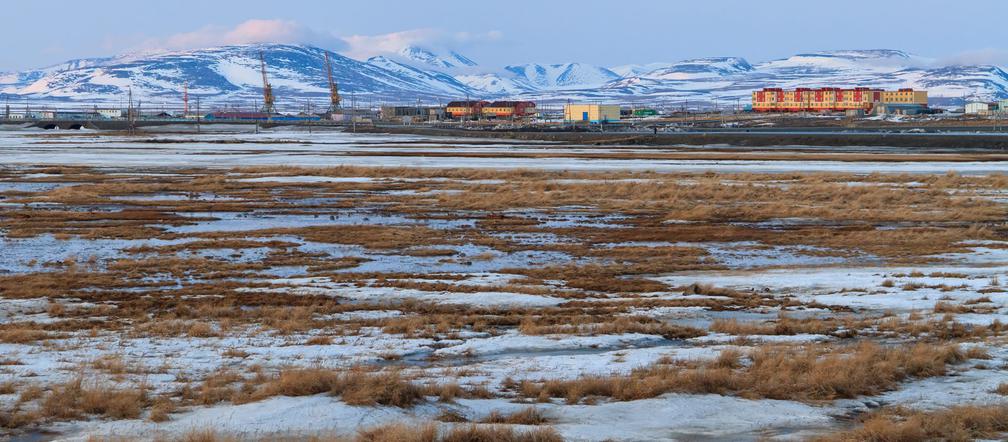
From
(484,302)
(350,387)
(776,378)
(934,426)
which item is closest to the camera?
(934,426)

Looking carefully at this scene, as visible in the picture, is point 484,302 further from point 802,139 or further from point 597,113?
point 597,113

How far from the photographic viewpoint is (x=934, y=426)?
10148 millimetres

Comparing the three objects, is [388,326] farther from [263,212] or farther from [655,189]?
[655,189]

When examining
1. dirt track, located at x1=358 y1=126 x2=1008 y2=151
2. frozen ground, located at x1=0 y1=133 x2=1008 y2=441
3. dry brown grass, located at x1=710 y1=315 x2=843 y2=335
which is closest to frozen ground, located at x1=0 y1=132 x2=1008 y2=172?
dirt track, located at x1=358 y1=126 x2=1008 y2=151

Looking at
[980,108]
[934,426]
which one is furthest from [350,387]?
[980,108]

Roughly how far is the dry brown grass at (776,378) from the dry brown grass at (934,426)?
1.05 meters

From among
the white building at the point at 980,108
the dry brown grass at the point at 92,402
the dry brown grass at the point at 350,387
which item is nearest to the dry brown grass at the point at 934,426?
the dry brown grass at the point at 350,387

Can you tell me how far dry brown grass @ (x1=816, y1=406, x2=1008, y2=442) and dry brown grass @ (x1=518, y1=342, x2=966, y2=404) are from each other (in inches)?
41.2

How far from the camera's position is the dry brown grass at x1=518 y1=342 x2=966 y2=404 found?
11578 mm

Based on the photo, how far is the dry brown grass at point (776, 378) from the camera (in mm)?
11578

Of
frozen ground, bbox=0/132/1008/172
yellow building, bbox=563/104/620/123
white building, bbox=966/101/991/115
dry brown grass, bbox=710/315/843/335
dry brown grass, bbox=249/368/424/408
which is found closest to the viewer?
dry brown grass, bbox=249/368/424/408

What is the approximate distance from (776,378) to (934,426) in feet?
7.07

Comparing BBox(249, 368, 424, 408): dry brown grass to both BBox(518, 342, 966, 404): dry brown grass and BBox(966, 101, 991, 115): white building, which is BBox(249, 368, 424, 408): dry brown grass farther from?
BBox(966, 101, 991, 115): white building

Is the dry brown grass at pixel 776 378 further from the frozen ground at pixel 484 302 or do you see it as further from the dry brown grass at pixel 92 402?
the dry brown grass at pixel 92 402
